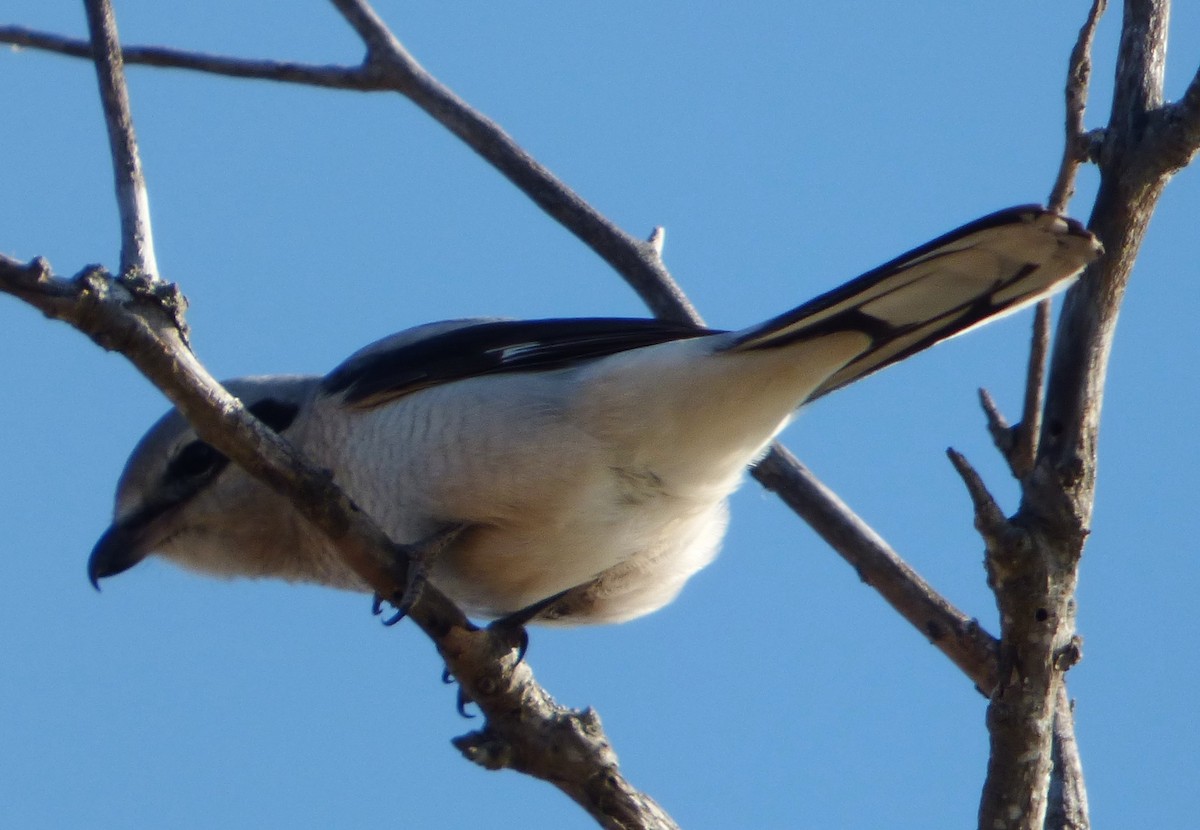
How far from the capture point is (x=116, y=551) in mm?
4477

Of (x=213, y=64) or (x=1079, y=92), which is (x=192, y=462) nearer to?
(x=213, y=64)

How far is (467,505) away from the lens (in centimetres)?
366

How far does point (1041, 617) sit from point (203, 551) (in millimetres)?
2867

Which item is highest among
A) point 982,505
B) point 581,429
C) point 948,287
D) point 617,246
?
point 617,246

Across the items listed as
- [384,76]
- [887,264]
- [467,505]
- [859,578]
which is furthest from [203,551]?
[887,264]

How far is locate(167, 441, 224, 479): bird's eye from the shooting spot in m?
4.40

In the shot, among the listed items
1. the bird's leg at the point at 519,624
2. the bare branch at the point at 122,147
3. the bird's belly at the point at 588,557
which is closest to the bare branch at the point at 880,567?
the bird's belly at the point at 588,557

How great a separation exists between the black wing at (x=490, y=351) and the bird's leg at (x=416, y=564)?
1.53 ft

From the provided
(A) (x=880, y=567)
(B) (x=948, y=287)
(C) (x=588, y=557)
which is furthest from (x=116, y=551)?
(B) (x=948, y=287)

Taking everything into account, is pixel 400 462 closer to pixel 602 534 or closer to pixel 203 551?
pixel 602 534

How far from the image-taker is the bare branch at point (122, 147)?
267 centimetres

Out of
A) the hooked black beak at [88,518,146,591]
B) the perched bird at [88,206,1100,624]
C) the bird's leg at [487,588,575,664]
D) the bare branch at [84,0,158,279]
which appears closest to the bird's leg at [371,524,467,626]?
the perched bird at [88,206,1100,624]

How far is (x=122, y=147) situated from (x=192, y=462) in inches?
70.2

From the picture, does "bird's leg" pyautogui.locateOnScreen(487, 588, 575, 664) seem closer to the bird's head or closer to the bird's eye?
the bird's head
